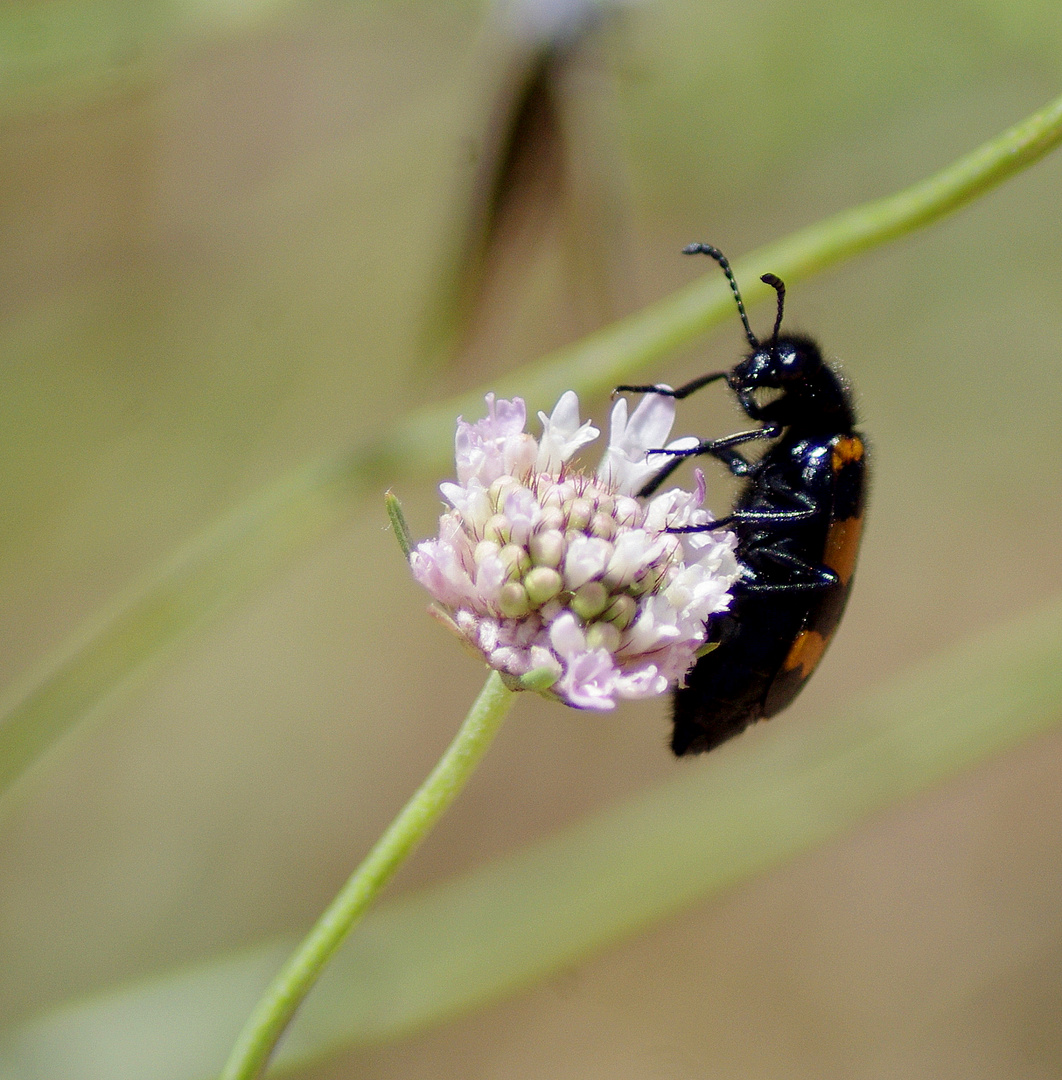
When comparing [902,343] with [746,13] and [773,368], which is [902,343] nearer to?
[746,13]

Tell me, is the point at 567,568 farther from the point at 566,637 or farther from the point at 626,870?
the point at 626,870

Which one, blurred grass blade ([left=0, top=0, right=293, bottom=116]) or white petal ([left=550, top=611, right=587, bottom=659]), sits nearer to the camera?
white petal ([left=550, top=611, right=587, bottom=659])

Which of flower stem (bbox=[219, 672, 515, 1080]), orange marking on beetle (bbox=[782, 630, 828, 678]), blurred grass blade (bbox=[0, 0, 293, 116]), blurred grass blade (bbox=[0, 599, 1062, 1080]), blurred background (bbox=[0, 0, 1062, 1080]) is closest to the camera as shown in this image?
flower stem (bbox=[219, 672, 515, 1080])

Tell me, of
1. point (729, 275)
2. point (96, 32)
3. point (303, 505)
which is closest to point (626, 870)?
point (303, 505)

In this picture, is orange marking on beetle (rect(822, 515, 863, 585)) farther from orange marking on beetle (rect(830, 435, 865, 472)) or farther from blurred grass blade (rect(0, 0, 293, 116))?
blurred grass blade (rect(0, 0, 293, 116))

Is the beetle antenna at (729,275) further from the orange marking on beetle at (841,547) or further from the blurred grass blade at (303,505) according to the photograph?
the orange marking on beetle at (841,547)

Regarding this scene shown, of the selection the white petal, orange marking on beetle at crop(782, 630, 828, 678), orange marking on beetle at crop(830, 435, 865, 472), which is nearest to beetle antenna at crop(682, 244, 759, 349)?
orange marking on beetle at crop(830, 435, 865, 472)
